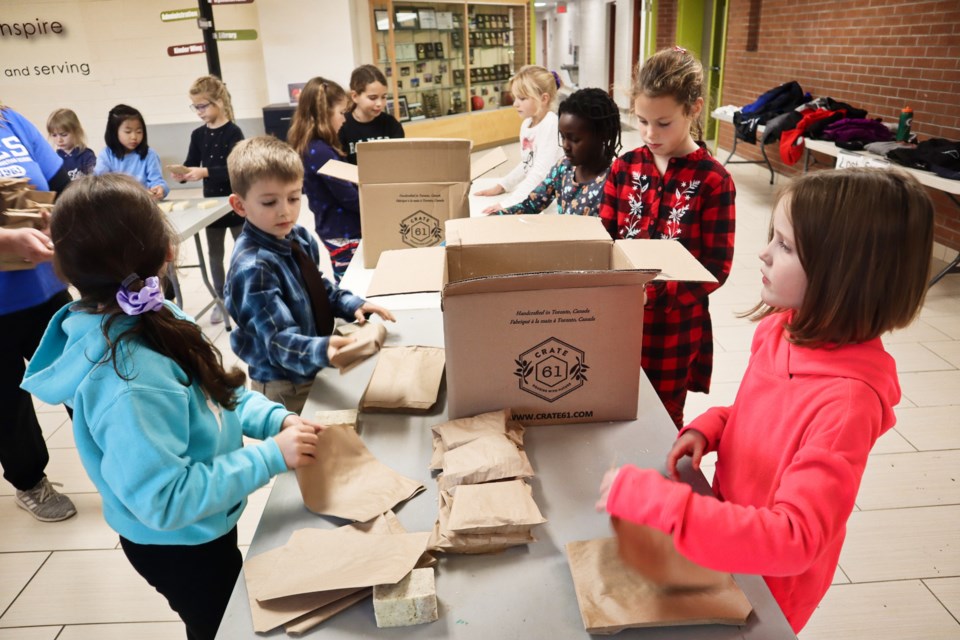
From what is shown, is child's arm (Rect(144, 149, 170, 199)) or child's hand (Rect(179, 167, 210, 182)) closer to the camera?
child's hand (Rect(179, 167, 210, 182))

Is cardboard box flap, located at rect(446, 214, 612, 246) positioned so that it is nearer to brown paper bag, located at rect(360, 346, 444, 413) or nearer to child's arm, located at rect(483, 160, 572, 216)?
brown paper bag, located at rect(360, 346, 444, 413)

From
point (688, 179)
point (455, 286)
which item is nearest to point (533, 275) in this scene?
point (455, 286)

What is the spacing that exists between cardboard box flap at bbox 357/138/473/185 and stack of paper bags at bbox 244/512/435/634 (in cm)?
146

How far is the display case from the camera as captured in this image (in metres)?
7.64

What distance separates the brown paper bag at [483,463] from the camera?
3.45 feet

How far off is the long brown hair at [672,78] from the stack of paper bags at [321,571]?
131 centimetres

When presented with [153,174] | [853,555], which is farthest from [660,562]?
[153,174]

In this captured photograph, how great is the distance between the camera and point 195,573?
119 centimetres

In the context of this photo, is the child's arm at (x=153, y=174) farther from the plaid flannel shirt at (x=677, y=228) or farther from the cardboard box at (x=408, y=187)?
the plaid flannel shirt at (x=677, y=228)

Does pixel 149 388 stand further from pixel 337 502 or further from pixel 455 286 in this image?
pixel 455 286

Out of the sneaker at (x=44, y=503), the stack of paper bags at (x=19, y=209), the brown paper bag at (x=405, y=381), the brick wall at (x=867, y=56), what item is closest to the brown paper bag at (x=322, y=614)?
the brown paper bag at (x=405, y=381)

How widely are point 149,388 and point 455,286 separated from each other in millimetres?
493

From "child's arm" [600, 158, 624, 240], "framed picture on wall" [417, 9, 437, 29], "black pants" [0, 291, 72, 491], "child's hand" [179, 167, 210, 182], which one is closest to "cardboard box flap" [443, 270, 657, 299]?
"child's arm" [600, 158, 624, 240]

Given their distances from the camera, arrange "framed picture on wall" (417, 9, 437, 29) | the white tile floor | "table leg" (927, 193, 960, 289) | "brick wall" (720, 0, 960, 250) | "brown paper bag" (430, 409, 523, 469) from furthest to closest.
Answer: "framed picture on wall" (417, 9, 437, 29) < "brick wall" (720, 0, 960, 250) < "table leg" (927, 193, 960, 289) < the white tile floor < "brown paper bag" (430, 409, 523, 469)
